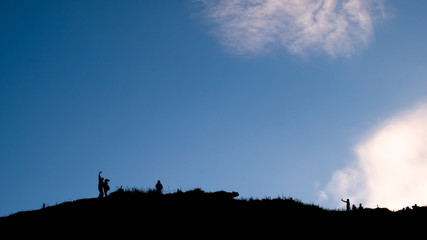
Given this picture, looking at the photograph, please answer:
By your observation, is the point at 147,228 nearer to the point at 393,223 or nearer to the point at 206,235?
the point at 206,235

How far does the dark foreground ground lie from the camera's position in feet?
66.4

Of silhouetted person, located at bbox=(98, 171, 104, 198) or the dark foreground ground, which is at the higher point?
silhouetted person, located at bbox=(98, 171, 104, 198)

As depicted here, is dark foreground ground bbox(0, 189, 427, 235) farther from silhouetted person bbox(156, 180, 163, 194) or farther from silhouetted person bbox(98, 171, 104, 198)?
silhouetted person bbox(98, 171, 104, 198)

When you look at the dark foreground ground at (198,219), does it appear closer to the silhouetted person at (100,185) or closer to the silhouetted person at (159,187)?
the silhouetted person at (159,187)

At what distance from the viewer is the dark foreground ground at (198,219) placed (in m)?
20.2

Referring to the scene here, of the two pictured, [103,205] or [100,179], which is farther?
[100,179]

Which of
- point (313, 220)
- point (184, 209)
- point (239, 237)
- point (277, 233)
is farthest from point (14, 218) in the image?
point (313, 220)

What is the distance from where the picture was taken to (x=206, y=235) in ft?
65.0

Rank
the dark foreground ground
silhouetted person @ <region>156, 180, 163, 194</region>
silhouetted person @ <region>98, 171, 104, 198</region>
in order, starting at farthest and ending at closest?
silhouetted person @ <region>156, 180, 163, 194</region>, silhouetted person @ <region>98, 171, 104, 198</region>, the dark foreground ground

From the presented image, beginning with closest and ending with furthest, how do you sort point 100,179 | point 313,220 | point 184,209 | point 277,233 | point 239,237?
point 239,237 < point 277,233 < point 184,209 < point 313,220 < point 100,179

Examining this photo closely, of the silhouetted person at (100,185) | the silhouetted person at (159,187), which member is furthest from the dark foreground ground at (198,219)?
the silhouetted person at (100,185)

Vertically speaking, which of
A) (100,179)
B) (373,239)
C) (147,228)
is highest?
(100,179)

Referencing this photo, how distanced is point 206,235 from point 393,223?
14713 mm

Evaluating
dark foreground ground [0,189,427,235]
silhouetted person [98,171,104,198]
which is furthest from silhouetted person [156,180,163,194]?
silhouetted person [98,171,104,198]
